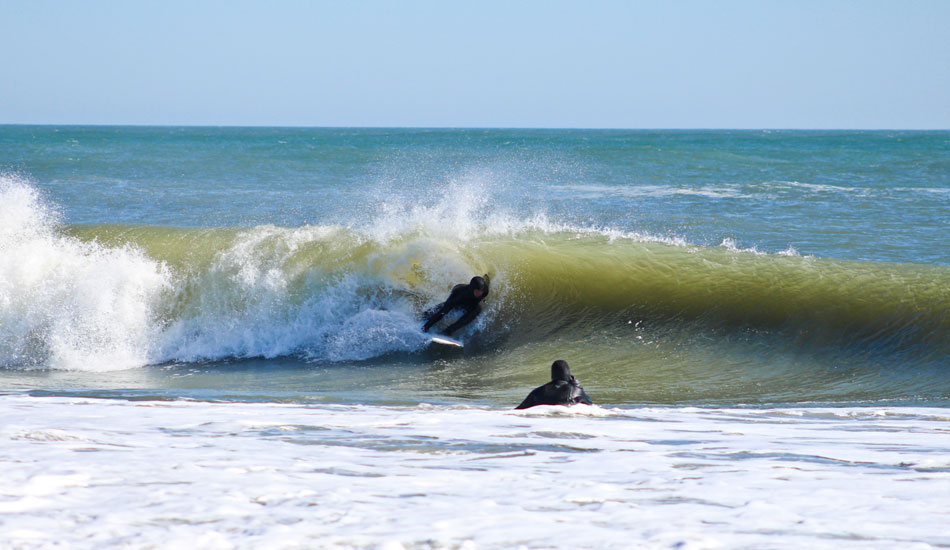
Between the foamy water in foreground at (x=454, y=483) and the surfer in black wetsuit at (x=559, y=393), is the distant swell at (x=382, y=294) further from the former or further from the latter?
the foamy water in foreground at (x=454, y=483)

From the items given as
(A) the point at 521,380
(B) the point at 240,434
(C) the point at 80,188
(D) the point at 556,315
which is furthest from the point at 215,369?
(C) the point at 80,188

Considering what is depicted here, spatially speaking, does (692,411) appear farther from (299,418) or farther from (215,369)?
(215,369)

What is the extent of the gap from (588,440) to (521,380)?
3.99 meters

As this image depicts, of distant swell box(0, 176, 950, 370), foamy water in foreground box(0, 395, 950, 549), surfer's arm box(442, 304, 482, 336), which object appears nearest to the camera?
foamy water in foreground box(0, 395, 950, 549)

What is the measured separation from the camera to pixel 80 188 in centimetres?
2441

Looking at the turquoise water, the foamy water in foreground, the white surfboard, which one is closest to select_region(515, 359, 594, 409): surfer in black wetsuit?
the foamy water in foreground

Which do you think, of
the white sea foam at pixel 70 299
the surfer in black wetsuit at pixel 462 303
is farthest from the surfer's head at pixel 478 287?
the white sea foam at pixel 70 299

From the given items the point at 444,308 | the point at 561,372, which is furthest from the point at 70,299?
the point at 561,372

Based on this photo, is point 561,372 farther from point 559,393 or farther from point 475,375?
point 475,375

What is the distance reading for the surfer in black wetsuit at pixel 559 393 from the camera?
18.3ft

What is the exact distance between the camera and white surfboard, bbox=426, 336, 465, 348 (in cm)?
923

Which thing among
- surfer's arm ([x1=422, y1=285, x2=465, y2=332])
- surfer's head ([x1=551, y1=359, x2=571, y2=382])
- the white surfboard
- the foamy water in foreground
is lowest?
the white surfboard

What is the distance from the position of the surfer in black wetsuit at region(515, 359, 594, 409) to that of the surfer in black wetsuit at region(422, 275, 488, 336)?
383 centimetres

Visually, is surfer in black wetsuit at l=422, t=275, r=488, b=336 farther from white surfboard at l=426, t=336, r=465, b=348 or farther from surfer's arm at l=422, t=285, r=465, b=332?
white surfboard at l=426, t=336, r=465, b=348
